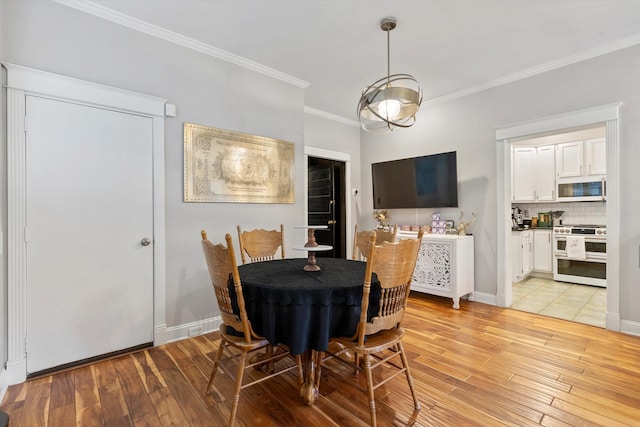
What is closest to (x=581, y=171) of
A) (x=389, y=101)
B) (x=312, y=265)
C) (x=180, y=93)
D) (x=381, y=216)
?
(x=381, y=216)

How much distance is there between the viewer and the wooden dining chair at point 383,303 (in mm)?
1565

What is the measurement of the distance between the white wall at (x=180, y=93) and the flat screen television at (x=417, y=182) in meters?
1.66

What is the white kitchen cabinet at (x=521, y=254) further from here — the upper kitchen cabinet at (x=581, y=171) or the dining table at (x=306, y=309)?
the dining table at (x=306, y=309)

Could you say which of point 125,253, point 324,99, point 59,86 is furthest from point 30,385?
point 324,99

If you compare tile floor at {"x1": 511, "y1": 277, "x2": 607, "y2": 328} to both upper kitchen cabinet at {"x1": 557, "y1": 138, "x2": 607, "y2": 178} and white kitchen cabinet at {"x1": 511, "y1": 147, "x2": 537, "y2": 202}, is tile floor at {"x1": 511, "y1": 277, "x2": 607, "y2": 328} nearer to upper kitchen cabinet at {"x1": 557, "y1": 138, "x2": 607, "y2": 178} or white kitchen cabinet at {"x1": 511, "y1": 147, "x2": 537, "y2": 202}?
white kitchen cabinet at {"x1": 511, "y1": 147, "x2": 537, "y2": 202}

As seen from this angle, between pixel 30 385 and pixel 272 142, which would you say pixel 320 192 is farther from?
pixel 30 385

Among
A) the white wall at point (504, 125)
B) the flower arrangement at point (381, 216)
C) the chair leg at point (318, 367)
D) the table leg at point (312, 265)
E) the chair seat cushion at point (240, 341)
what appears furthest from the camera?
the flower arrangement at point (381, 216)

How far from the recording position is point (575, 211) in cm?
524

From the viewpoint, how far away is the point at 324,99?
430cm

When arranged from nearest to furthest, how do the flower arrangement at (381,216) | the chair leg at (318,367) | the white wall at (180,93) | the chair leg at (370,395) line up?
the chair leg at (370,395)
the chair leg at (318,367)
the white wall at (180,93)
the flower arrangement at (381,216)

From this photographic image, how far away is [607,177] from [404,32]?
2.54 m

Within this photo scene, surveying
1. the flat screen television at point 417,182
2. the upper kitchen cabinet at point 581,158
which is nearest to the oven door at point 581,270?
the upper kitchen cabinet at point 581,158

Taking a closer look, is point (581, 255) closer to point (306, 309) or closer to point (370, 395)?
point (370, 395)

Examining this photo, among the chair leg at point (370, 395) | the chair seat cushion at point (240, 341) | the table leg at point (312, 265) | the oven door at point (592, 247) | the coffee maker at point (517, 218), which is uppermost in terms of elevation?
the coffee maker at point (517, 218)
